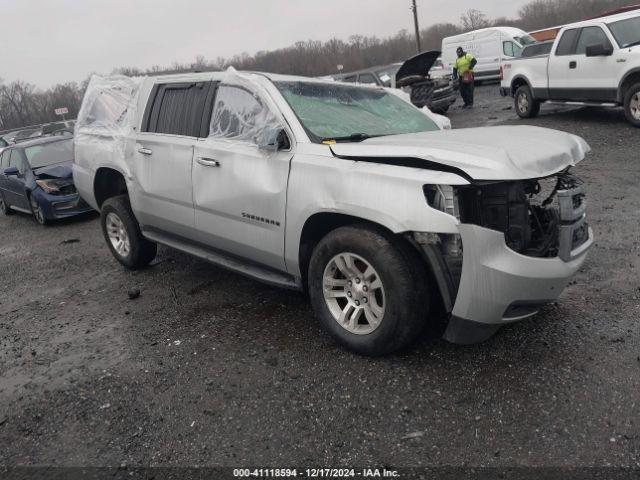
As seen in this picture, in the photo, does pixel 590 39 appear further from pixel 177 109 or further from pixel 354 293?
pixel 354 293

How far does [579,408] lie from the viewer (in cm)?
266

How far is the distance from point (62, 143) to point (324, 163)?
8683 mm

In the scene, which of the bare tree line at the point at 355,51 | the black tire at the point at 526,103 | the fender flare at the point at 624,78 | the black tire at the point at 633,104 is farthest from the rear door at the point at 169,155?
the bare tree line at the point at 355,51

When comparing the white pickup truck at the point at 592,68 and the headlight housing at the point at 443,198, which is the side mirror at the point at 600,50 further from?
the headlight housing at the point at 443,198

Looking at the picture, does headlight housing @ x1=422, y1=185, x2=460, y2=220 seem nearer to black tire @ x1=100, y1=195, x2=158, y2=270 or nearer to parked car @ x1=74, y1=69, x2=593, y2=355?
parked car @ x1=74, y1=69, x2=593, y2=355

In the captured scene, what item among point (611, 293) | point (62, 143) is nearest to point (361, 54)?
point (62, 143)

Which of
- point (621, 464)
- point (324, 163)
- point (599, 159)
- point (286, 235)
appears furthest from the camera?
point (599, 159)

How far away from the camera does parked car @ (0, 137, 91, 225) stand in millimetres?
8938

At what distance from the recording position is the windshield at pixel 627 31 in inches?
375

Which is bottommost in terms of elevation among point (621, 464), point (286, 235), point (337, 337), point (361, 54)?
point (621, 464)

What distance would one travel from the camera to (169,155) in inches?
174

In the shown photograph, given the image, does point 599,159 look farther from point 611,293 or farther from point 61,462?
point 61,462

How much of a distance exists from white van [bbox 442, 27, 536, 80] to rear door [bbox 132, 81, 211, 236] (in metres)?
19.1

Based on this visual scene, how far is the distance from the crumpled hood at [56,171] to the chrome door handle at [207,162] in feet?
20.0
